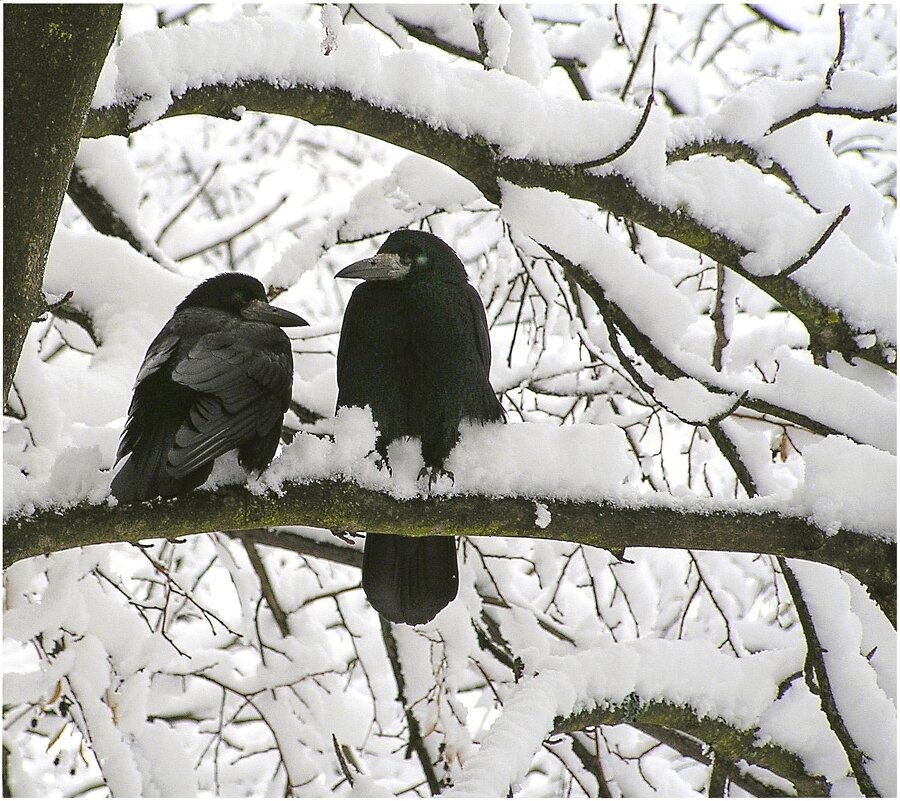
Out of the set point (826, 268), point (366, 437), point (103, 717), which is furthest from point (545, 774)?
point (366, 437)

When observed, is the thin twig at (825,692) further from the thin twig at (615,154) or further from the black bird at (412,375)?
the thin twig at (615,154)

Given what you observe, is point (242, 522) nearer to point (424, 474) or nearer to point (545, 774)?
point (424, 474)

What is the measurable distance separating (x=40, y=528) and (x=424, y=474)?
814 mm

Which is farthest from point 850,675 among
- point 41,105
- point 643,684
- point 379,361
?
point 41,105

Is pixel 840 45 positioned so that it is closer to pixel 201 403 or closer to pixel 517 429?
pixel 517 429

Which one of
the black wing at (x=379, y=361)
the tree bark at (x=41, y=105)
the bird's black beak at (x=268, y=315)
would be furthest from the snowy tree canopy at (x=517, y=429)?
the bird's black beak at (x=268, y=315)

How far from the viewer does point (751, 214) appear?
2.90 m

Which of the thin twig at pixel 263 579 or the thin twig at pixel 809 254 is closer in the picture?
the thin twig at pixel 809 254

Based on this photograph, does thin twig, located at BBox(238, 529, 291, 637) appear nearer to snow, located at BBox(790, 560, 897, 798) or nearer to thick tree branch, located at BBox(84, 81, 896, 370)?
thick tree branch, located at BBox(84, 81, 896, 370)

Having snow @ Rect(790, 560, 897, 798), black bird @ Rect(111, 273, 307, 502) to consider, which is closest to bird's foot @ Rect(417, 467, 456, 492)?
black bird @ Rect(111, 273, 307, 502)

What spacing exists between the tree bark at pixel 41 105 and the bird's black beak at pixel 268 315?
102cm

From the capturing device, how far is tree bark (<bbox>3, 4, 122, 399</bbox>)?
61.6 inches

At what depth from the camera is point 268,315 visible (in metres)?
2.73

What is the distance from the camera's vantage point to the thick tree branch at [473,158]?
2580 millimetres
